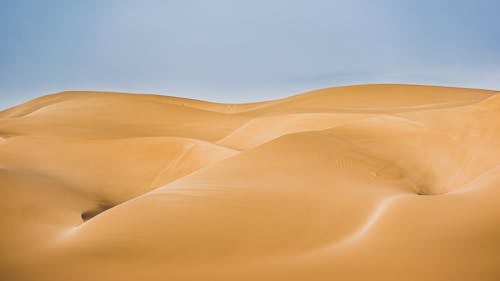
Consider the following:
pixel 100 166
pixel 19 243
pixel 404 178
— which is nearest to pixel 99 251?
pixel 19 243

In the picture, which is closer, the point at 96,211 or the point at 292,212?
the point at 292,212

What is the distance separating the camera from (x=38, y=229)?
450 centimetres

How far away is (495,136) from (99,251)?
20.2ft

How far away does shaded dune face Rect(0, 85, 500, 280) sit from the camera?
3373 millimetres

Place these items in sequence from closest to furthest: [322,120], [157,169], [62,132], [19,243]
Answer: [19,243]
[157,169]
[322,120]
[62,132]

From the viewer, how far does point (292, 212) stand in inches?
167

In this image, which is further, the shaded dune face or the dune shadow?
the dune shadow

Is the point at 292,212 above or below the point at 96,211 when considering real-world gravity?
below

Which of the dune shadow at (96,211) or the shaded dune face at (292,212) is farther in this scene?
the dune shadow at (96,211)

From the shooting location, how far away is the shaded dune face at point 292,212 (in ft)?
11.1

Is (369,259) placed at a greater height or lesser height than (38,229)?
lesser

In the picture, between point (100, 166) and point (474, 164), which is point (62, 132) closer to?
point (100, 166)

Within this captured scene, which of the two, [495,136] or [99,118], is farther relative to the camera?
[99,118]

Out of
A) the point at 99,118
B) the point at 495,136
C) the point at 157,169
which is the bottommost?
the point at 495,136
